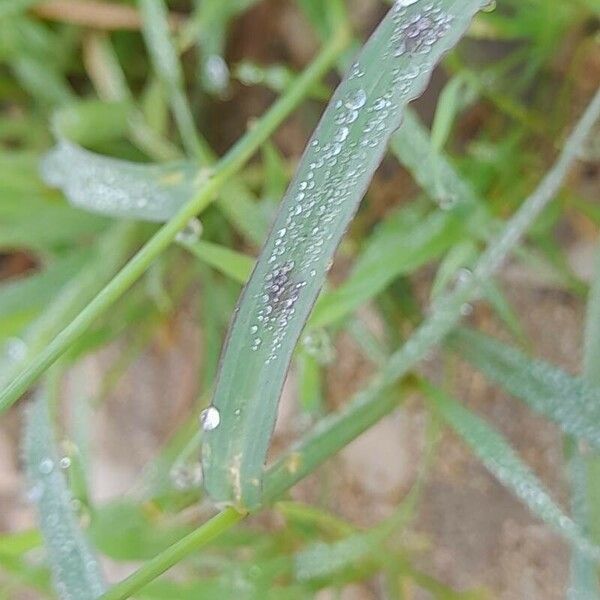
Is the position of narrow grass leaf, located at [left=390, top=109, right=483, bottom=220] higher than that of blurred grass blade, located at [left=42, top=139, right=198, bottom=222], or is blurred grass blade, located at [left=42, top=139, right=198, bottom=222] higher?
blurred grass blade, located at [left=42, top=139, right=198, bottom=222]

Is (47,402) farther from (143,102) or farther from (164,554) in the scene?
(143,102)

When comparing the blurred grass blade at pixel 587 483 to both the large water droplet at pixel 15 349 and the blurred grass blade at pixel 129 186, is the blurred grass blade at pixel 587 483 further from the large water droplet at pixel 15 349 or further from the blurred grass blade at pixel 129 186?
the large water droplet at pixel 15 349

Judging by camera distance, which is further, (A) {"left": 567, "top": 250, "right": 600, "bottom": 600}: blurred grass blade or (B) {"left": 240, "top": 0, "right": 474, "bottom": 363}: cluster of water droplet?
(A) {"left": 567, "top": 250, "right": 600, "bottom": 600}: blurred grass blade

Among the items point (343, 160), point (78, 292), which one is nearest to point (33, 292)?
point (78, 292)

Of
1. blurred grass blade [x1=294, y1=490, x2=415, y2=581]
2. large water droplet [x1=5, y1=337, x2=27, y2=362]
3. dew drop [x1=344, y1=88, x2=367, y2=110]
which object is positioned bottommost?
dew drop [x1=344, y1=88, x2=367, y2=110]

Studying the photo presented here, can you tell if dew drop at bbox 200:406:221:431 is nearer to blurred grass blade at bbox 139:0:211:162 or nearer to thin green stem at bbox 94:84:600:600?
thin green stem at bbox 94:84:600:600

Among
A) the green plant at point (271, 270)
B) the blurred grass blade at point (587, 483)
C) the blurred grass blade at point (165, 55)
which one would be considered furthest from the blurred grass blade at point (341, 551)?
the blurred grass blade at point (165, 55)

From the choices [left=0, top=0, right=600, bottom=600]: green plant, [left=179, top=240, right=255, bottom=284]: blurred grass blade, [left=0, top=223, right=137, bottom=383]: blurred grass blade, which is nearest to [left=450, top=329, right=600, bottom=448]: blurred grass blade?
[left=0, top=0, right=600, bottom=600]: green plant

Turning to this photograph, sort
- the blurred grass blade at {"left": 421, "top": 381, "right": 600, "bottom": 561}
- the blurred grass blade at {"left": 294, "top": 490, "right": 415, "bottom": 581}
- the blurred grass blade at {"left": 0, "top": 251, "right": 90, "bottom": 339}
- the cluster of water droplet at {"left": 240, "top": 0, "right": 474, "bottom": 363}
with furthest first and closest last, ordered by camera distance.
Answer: the blurred grass blade at {"left": 0, "top": 251, "right": 90, "bottom": 339} < the blurred grass blade at {"left": 294, "top": 490, "right": 415, "bottom": 581} < the blurred grass blade at {"left": 421, "top": 381, "right": 600, "bottom": 561} < the cluster of water droplet at {"left": 240, "top": 0, "right": 474, "bottom": 363}
